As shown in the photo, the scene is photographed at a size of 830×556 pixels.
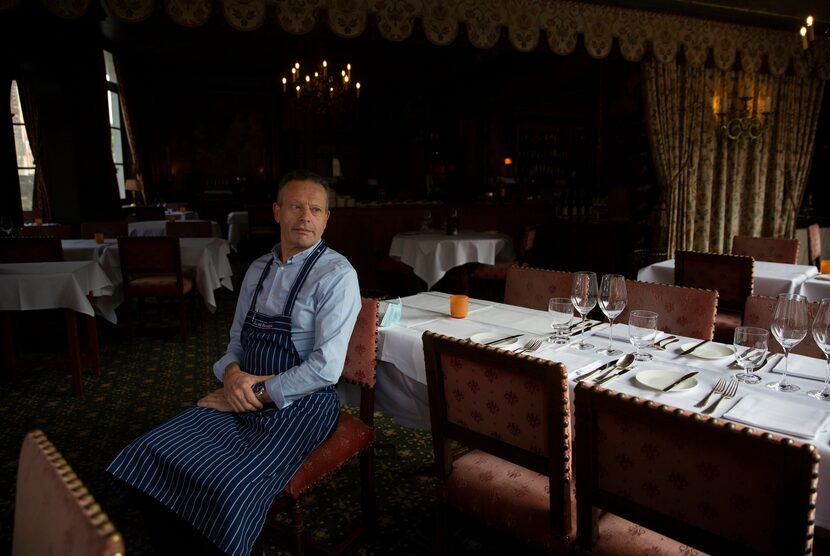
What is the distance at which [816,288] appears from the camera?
3846 millimetres

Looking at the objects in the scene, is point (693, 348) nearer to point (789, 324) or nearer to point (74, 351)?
point (789, 324)

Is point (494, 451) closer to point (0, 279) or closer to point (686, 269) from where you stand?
point (686, 269)

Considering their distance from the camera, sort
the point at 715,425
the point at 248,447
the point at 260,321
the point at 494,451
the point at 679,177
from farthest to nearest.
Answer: the point at 679,177, the point at 260,321, the point at 248,447, the point at 494,451, the point at 715,425

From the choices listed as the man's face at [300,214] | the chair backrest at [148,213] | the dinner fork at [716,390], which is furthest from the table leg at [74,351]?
the chair backrest at [148,213]

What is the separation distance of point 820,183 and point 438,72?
7.41m

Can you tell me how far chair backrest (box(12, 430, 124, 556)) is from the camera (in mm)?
820

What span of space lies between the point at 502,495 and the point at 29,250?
4.83 metres

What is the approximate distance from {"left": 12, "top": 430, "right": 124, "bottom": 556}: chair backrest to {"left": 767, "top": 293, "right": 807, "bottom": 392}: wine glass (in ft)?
5.96

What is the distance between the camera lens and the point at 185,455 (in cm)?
177

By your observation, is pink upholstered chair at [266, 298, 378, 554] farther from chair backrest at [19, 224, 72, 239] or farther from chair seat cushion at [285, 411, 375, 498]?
chair backrest at [19, 224, 72, 239]

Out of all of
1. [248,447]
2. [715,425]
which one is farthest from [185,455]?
[715,425]

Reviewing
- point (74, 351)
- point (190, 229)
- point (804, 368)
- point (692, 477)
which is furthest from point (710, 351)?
point (190, 229)

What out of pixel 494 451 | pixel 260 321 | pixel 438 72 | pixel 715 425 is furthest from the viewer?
pixel 438 72

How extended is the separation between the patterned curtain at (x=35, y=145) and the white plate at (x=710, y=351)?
9457 mm
